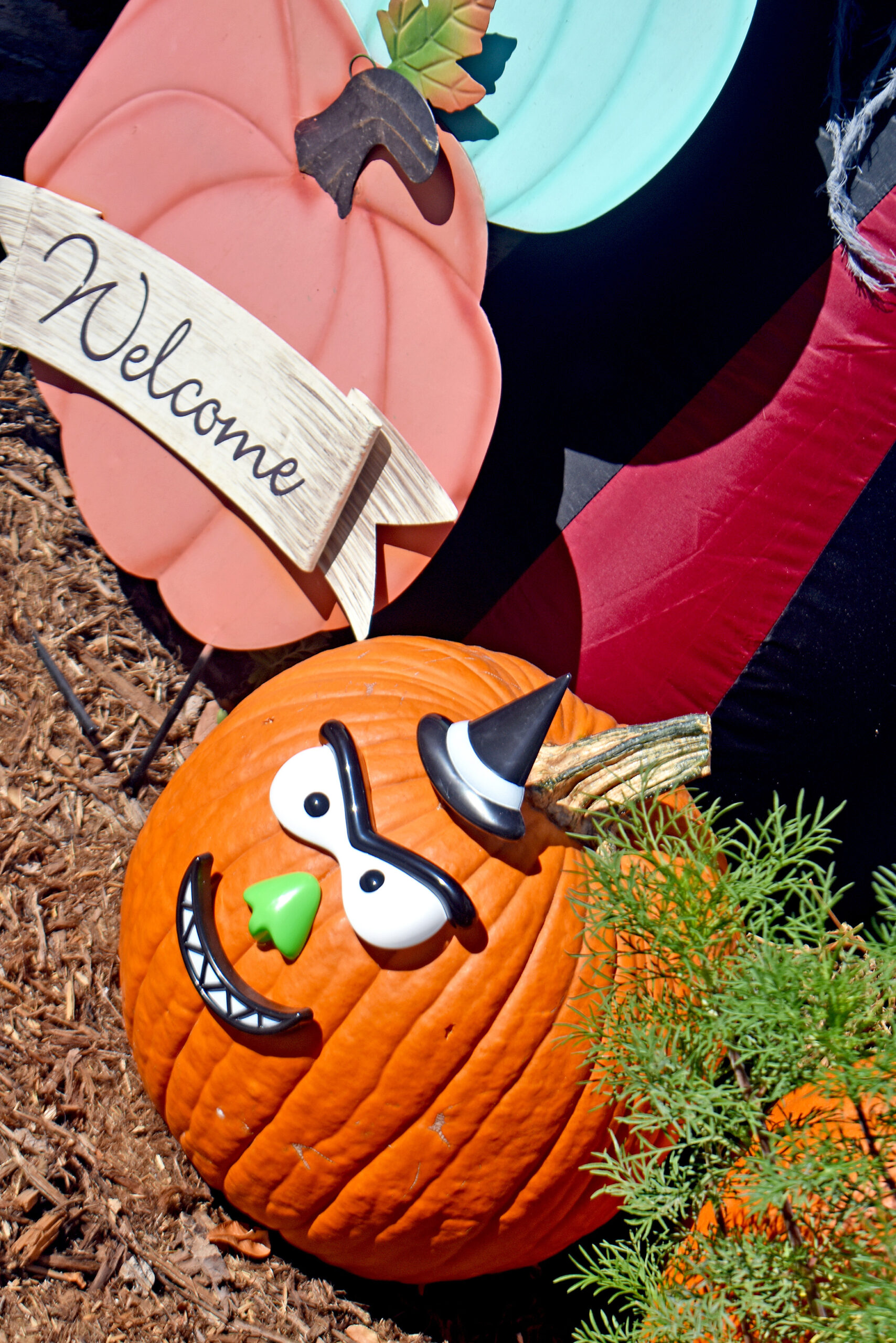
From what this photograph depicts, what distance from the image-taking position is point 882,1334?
900mm

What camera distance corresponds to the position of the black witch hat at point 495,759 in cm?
115

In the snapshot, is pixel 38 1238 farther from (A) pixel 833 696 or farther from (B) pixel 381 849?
(A) pixel 833 696

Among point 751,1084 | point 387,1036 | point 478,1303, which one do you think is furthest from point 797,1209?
point 478,1303

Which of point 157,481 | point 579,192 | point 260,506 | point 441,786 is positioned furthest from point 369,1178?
point 579,192

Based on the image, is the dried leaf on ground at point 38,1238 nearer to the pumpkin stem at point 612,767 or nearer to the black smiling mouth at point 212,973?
the black smiling mouth at point 212,973

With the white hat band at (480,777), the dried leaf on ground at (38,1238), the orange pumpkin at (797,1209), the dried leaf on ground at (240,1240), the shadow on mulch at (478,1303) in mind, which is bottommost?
the shadow on mulch at (478,1303)

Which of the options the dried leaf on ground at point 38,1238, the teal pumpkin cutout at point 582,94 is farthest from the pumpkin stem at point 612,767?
the dried leaf on ground at point 38,1238

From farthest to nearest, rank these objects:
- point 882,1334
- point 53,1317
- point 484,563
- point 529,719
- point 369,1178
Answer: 1. point 484,563
2. point 53,1317
3. point 369,1178
4. point 529,719
5. point 882,1334

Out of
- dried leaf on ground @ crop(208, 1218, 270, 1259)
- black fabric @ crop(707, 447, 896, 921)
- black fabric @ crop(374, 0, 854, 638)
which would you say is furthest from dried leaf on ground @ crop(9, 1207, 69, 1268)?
black fabric @ crop(707, 447, 896, 921)

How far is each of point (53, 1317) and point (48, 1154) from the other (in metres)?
0.22

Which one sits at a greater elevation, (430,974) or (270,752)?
(270,752)

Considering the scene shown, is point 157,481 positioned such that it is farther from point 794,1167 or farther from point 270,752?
point 794,1167

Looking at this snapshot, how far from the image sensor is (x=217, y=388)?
1.50 meters

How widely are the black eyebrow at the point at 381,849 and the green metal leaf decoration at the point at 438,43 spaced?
Answer: 3.21ft
